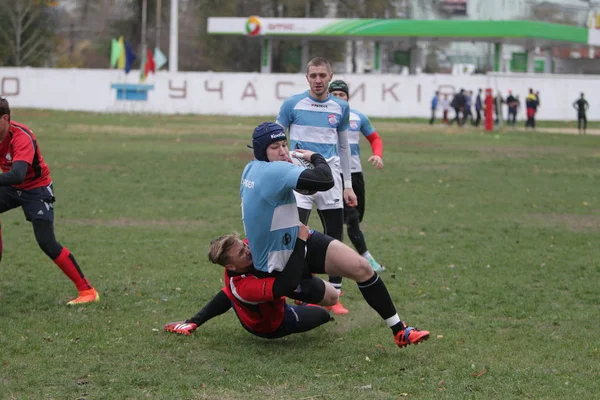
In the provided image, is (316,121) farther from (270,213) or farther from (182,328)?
(182,328)

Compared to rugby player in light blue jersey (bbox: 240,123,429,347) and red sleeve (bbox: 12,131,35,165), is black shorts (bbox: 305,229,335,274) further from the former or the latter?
red sleeve (bbox: 12,131,35,165)

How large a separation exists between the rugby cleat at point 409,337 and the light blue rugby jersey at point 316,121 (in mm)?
2199

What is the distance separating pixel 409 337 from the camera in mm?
6219

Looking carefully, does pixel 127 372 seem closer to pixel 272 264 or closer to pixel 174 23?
pixel 272 264

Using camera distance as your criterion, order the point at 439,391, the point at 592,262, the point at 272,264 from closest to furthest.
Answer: the point at 439,391
the point at 272,264
the point at 592,262

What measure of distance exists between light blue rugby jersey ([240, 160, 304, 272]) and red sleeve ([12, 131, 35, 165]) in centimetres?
216

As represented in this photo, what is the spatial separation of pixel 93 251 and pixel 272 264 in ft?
16.2

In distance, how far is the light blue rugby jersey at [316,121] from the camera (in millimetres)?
7914

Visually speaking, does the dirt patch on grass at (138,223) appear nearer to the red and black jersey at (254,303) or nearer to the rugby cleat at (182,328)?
the rugby cleat at (182,328)

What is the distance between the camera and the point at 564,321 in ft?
24.1

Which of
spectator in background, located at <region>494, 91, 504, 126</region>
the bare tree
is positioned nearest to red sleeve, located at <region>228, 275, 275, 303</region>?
spectator in background, located at <region>494, 91, 504, 126</region>

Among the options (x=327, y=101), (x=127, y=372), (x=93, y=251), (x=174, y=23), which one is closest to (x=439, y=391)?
(x=127, y=372)

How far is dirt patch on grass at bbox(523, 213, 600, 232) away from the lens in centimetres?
1302

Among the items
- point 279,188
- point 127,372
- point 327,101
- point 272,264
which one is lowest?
point 127,372
